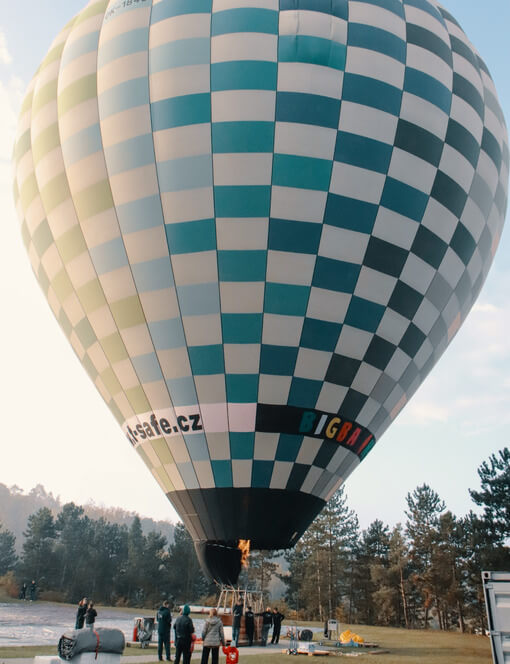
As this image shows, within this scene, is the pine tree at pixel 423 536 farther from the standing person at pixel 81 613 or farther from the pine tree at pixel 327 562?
the standing person at pixel 81 613

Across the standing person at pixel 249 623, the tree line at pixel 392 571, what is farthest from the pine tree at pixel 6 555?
the standing person at pixel 249 623

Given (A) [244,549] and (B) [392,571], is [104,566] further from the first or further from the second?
(A) [244,549]

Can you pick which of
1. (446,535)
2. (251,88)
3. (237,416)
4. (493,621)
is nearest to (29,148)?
(251,88)

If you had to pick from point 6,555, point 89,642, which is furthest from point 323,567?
point 89,642

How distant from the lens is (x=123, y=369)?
8.23 metres

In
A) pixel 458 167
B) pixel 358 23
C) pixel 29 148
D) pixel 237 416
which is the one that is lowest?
pixel 237 416

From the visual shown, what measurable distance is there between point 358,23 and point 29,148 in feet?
17.6

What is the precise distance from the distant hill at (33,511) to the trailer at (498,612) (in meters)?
101

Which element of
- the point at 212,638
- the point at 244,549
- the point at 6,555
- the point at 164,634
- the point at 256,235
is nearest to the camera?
the point at 212,638

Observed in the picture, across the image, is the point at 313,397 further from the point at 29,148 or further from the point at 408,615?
the point at 408,615

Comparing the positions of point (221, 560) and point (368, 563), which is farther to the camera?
point (368, 563)

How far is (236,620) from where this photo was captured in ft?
27.3

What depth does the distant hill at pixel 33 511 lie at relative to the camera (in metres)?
103

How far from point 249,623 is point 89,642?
15.6 feet
